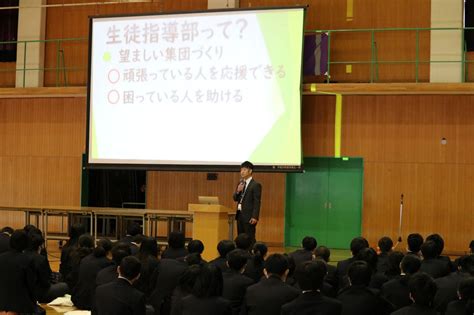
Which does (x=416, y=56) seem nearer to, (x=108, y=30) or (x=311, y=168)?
(x=311, y=168)

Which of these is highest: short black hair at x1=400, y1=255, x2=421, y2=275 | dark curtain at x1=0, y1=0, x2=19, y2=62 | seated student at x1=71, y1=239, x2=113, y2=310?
dark curtain at x1=0, y1=0, x2=19, y2=62

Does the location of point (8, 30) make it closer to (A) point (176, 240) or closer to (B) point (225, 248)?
(A) point (176, 240)

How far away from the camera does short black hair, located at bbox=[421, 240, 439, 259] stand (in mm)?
6402

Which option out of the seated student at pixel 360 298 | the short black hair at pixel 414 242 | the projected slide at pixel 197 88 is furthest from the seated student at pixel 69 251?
the projected slide at pixel 197 88

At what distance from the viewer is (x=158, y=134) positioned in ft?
44.1

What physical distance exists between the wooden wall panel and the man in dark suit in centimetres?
476

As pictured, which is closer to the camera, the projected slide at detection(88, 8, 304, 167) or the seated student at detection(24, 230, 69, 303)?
the seated student at detection(24, 230, 69, 303)

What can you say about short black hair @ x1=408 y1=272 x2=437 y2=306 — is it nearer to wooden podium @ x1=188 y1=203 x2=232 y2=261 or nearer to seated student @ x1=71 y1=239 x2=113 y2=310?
seated student @ x1=71 y1=239 x2=113 y2=310

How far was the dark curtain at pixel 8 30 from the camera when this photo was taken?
16281 mm

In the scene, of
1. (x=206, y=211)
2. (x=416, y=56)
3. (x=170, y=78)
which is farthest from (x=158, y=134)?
(x=416, y=56)

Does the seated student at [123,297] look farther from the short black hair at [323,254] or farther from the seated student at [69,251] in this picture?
the seated student at [69,251]

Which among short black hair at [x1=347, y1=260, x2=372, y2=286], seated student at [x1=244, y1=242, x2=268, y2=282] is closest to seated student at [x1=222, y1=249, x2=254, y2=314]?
seated student at [x1=244, y1=242, x2=268, y2=282]

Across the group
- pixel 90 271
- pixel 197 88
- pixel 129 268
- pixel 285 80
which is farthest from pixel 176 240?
pixel 197 88

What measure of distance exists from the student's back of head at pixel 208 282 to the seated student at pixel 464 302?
1.52m
